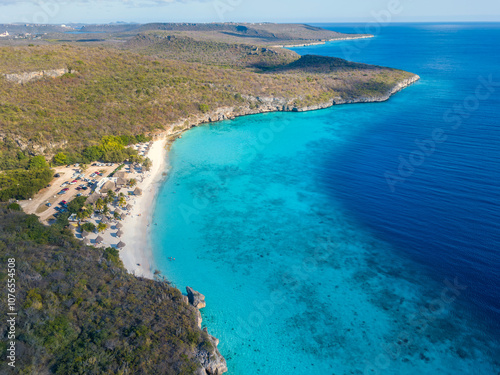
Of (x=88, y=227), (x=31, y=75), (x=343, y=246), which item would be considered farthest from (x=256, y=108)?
(x=88, y=227)

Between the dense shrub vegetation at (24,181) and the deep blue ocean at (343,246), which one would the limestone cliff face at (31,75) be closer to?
the dense shrub vegetation at (24,181)

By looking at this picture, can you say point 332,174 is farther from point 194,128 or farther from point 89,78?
point 89,78

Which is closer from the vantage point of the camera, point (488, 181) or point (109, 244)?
point (109, 244)

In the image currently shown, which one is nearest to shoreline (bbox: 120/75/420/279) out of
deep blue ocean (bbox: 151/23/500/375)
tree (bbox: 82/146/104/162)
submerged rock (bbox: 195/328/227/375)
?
deep blue ocean (bbox: 151/23/500/375)

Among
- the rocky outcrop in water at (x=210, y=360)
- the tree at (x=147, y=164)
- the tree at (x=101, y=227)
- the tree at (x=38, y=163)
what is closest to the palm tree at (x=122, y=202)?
the tree at (x=101, y=227)

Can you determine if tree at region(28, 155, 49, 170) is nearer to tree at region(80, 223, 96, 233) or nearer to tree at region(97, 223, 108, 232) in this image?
tree at region(80, 223, 96, 233)

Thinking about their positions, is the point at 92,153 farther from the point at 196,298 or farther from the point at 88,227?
the point at 196,298

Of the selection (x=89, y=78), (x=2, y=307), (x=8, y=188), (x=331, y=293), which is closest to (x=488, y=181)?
(x=331, y=293)

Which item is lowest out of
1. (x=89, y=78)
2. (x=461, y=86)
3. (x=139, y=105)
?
(x=461, y=86)
